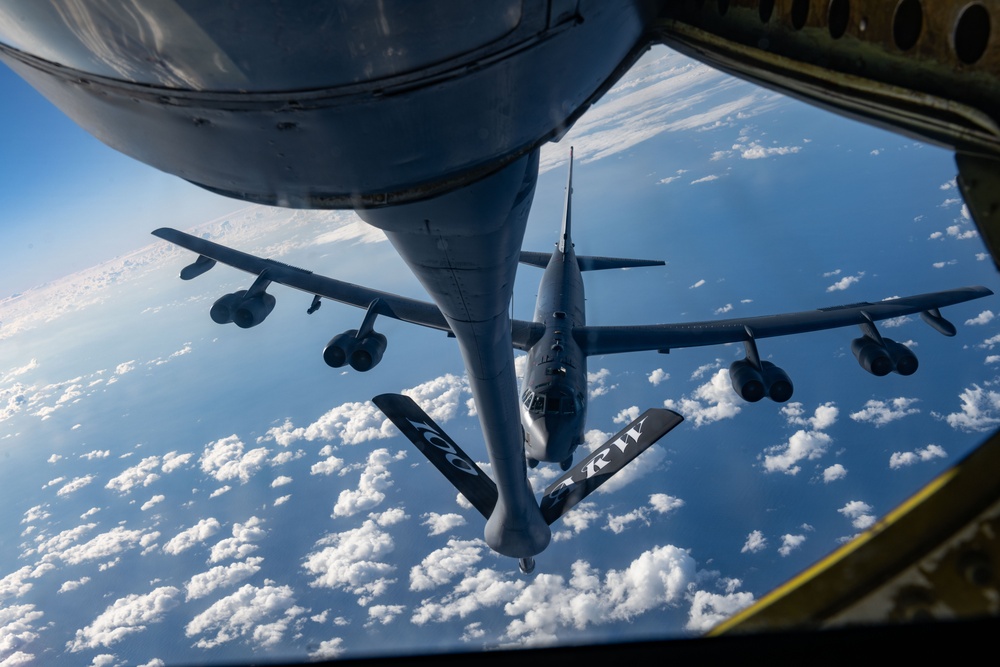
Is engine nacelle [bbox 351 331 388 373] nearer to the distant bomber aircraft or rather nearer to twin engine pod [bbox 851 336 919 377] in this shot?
the distant bomber aircraft

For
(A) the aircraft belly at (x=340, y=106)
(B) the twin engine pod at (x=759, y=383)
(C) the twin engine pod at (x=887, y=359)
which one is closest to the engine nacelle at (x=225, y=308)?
(A) the aircraft belly at (x=340, y=106)

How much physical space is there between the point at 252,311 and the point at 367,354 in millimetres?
2614

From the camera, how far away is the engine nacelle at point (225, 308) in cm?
1105

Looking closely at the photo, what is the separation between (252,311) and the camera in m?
11.1

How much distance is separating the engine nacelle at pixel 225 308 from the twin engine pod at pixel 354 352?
6.93 ft

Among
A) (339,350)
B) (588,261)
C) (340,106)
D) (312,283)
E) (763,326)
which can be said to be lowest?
(340,106)

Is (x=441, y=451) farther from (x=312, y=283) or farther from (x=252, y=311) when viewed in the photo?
(x=252, y=311)

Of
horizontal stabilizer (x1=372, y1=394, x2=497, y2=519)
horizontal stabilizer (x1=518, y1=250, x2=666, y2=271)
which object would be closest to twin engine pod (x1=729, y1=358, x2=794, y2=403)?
horizontal stabilizer (x1=372, y1=394, x2=497, y2=519)

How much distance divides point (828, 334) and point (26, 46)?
2870 inches

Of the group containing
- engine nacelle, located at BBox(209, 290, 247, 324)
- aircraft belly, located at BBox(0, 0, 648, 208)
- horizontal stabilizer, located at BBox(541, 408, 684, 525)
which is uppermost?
engine nacelle, located at BBox(209, 290, 247, 324)

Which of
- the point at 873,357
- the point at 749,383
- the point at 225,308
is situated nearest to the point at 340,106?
the point at 225,308

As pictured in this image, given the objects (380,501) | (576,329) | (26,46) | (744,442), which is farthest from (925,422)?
(26,46)

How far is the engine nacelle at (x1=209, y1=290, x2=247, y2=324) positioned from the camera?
11.0 metres

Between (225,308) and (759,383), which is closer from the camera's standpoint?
(225,308)
